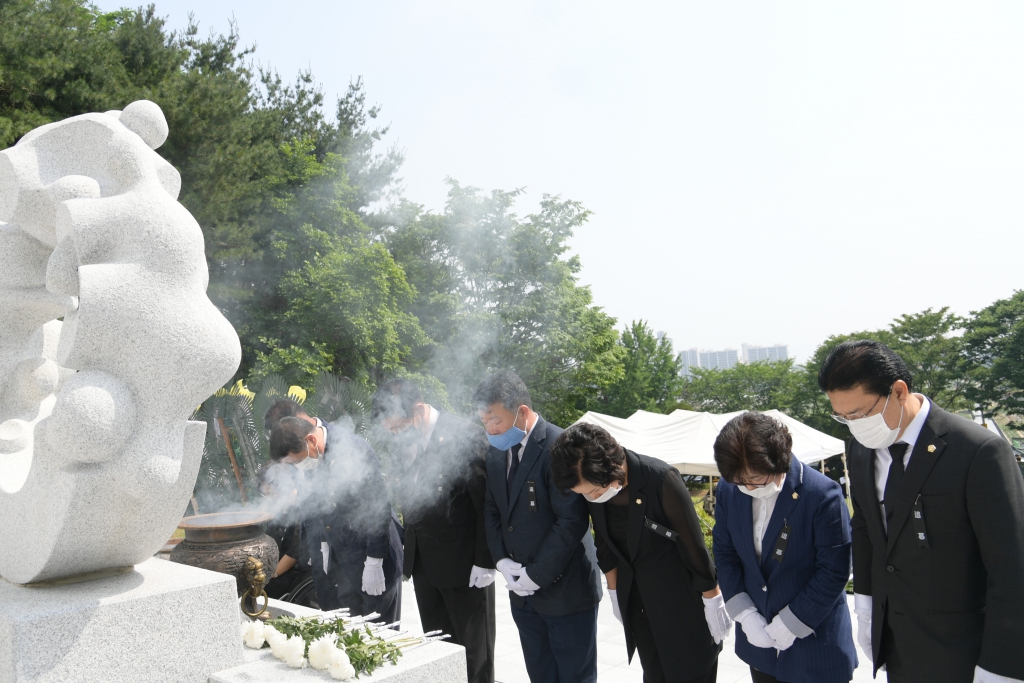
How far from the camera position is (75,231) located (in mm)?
2707

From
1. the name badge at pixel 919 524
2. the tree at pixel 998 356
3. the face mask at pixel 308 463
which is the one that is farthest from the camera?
the tree at pixel 998 356

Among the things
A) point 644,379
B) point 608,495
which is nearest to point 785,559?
point 608,495

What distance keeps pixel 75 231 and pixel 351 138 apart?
51.2ft

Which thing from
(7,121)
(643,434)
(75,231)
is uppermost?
(7,121)

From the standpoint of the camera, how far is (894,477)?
2566mm

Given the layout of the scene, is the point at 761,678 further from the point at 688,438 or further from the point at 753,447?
the point at 688,438

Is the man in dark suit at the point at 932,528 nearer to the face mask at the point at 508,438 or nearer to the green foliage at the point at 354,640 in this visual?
the face mask at the point at 508,438

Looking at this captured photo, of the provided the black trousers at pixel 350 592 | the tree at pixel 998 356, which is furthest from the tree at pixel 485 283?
the tree at pixel 998 356

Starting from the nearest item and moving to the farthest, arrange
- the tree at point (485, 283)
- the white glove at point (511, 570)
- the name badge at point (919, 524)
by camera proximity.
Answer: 1. the name badge at point (919, 524)
2. the white glove at point (511, 570)
3. the tree at point (485, 283)

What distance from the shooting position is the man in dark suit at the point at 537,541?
131 inches

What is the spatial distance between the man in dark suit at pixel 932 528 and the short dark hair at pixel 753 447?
24cm

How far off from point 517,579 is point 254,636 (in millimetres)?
1202

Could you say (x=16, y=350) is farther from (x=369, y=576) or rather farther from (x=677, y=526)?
(x=677, y=526)

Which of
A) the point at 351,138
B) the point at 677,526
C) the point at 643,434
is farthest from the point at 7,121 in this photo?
the point at 643,434
